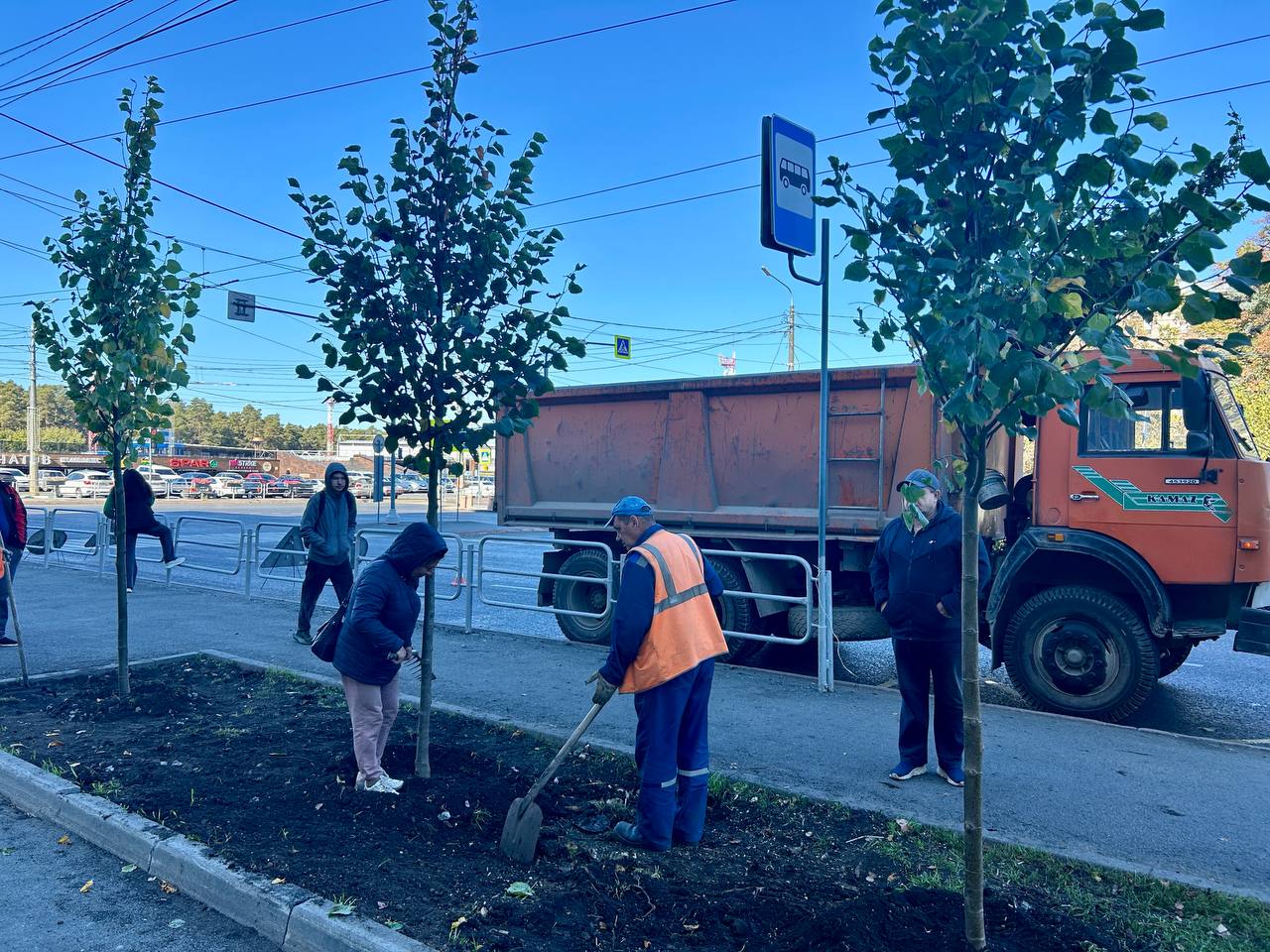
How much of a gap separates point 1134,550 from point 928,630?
246 cm

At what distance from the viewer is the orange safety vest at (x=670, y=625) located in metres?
4.17

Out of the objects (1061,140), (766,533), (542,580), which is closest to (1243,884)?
(1061,140)

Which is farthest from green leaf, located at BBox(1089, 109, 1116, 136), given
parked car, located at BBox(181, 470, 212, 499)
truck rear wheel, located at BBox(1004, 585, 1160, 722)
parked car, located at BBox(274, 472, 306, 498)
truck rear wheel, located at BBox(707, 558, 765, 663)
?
parked car, located at BBox(274, 472, 306, 498)

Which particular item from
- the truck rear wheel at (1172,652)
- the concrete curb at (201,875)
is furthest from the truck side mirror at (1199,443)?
the concrete curb at (201,875)

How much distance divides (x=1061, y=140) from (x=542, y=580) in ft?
27.2

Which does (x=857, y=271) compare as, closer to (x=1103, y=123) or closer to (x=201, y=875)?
(x=1103, y=123)

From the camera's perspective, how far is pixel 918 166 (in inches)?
122

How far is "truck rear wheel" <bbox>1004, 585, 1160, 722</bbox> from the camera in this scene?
6691 millimetres

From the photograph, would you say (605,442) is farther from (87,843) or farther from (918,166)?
(918,166)

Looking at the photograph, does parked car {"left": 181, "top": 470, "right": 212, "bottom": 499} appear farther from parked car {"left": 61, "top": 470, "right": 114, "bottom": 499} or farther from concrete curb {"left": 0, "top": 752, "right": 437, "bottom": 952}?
concrete curb {"left": 0, "top": 752, "right": 437, "bottom": 952}

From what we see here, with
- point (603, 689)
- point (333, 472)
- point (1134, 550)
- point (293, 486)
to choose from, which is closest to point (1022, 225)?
point (603, 689)

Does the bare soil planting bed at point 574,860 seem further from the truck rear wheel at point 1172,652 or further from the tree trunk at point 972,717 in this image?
the truck rear wheel at point 1172,652

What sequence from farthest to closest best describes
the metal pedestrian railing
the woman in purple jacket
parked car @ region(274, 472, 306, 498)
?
parked car @ region(274, 472, 306, 498) → the metal pedestrian railing → the woman in purple jacket

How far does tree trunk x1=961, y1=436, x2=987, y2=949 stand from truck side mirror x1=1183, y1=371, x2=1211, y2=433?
4.01 metres
